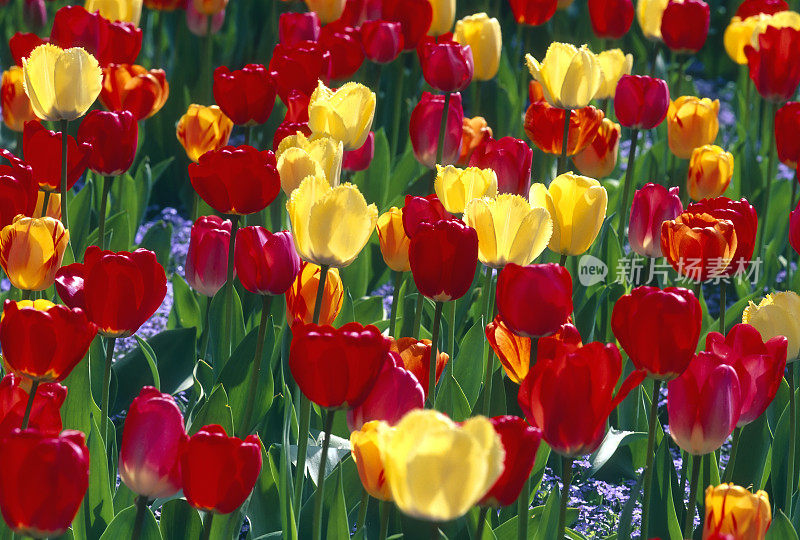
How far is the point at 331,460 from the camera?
2109mm

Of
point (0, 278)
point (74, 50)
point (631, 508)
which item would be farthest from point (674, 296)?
point (0, 278)

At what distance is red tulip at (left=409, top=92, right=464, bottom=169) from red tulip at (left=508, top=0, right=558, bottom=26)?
3.17 ft

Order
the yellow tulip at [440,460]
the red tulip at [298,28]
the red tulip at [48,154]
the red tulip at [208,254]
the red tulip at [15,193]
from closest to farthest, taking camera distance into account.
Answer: the yellow tulip at [440,460] → the red tulip at [15,193] → the red tulip at [208,254] → the red tulip at [48,154] → the red tulip at [298,28]

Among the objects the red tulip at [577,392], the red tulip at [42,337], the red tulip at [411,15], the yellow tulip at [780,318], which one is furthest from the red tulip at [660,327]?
the red tulip at [411,15]

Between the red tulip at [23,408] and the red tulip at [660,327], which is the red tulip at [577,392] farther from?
the red tulip at [23,408]

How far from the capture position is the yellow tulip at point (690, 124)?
3.38 meters

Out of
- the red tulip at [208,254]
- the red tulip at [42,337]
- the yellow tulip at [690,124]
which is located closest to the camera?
the red tulip at [42,337]

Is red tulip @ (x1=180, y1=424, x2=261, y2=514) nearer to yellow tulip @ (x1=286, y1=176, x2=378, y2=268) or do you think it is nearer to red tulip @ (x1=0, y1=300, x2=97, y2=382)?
red tulip @ (x1=0, y1=300, x2=97, y2=382)

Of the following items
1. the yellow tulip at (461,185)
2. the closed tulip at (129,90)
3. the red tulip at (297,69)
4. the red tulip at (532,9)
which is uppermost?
the red tulip at (532,9)

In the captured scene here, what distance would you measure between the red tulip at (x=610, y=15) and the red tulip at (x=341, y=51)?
0.99 metres

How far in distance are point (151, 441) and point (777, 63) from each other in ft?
9.01

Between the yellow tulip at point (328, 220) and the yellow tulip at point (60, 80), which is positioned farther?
the yellow tulip at point (60, 80)

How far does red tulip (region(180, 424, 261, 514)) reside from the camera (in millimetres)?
1364

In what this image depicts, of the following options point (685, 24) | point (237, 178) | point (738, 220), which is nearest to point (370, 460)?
point (237, 178)
